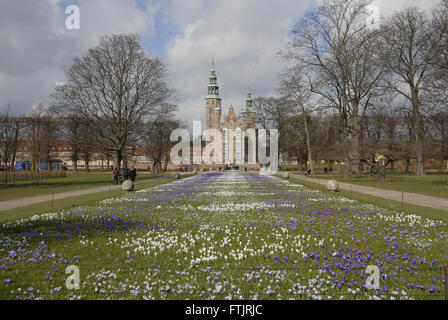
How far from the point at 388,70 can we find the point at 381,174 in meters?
12.0

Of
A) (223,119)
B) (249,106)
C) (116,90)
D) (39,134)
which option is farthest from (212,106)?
(116,90)

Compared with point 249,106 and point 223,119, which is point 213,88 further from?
point 249,106

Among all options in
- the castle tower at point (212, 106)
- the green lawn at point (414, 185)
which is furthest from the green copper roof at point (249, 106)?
the green lawn at point (414, 185)

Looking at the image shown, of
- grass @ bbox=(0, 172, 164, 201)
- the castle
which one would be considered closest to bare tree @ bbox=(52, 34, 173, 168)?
grass @ bbox=(0, 172, 164, 201)

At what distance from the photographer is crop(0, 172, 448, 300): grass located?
203 inches

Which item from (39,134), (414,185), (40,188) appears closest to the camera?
(414,185)

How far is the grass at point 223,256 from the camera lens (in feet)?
16.9

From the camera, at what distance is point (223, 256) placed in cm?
711

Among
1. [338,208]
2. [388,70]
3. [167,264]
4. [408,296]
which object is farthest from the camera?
[388,70]

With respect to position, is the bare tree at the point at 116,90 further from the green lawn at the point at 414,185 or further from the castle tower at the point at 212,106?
the castle tower at the point at 212,106

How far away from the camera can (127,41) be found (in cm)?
3772

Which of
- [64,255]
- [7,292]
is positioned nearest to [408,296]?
[7,292]

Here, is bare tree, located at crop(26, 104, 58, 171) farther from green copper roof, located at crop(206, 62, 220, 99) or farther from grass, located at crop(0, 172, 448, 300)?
green copper roof, located at crop(206, 62, 220, 99)
